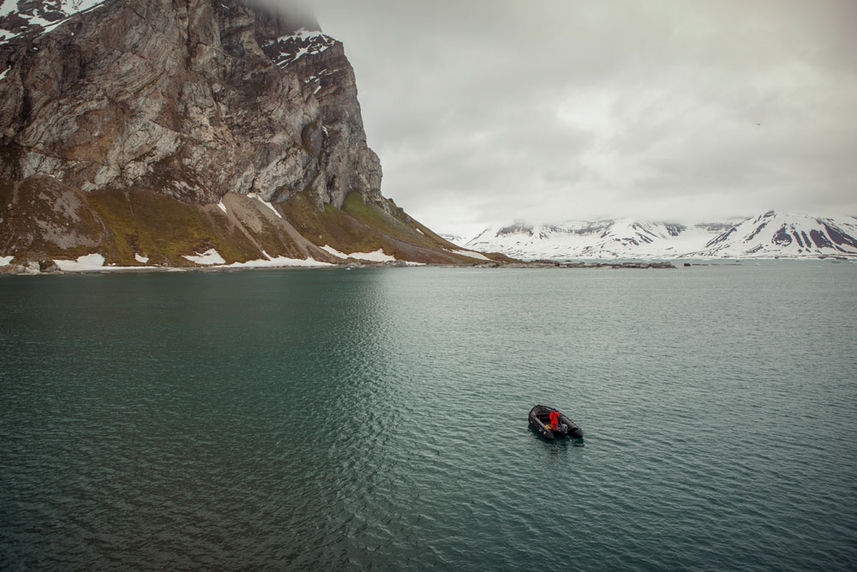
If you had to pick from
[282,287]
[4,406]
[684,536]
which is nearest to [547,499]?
[684,536]

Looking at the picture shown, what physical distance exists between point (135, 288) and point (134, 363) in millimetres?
106190

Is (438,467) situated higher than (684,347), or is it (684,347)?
(684,347)

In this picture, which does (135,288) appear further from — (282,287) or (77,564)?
(77,564)

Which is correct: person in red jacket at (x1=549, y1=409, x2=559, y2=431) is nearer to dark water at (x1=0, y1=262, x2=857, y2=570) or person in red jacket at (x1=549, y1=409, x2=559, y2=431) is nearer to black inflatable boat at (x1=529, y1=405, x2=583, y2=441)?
black inflatable boat at (x1=529, y1=405, x2=583, y2=441)

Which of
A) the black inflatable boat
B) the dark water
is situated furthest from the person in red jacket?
the dark water

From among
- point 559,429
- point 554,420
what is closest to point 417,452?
point 554,420

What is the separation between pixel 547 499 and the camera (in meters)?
31.2

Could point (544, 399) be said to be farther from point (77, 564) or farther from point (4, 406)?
point (4, 406)

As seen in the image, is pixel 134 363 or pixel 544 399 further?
pixel 134 363

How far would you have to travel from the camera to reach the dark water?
1017 inches

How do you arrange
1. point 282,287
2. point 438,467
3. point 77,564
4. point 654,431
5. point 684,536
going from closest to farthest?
point 77,564 < point 684,536 < point 438,467 < point 654,431 < point 282,287

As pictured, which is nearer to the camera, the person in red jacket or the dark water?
the dark water

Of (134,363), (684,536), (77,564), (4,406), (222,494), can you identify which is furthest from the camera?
(134,363)

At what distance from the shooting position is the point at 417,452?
1506 inches
